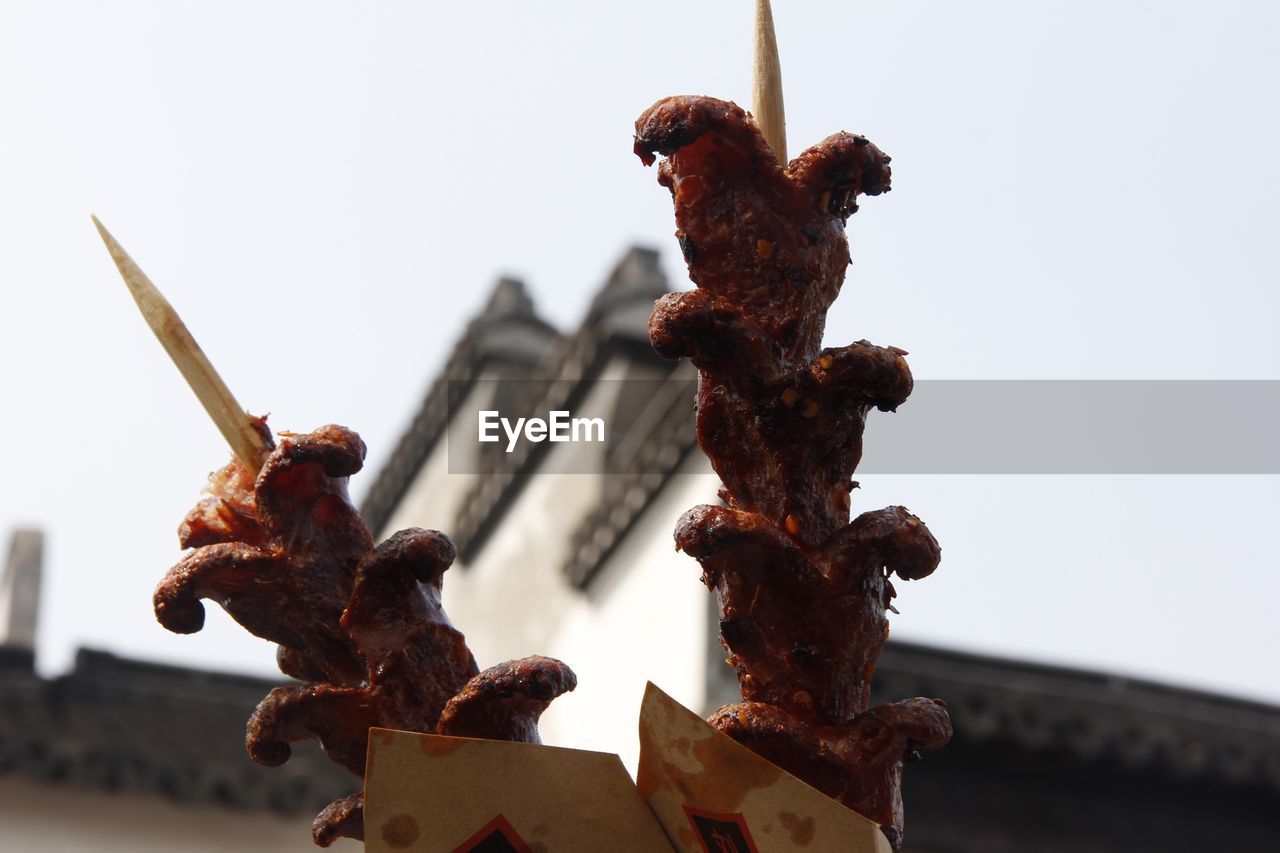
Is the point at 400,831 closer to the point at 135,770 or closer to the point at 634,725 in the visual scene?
the point at 634,725

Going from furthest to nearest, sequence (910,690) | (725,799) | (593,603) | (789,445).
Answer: (593,603) → (910,690) → (789,445) → (725,799)

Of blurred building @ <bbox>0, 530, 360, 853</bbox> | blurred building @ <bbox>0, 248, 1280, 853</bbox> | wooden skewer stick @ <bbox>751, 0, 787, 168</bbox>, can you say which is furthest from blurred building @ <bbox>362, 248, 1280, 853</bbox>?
wooden skewer stick @ <bbox>751, 0, 787, 168</bbox>

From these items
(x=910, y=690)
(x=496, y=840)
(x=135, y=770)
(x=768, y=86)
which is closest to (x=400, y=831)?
(x=496, y=840)

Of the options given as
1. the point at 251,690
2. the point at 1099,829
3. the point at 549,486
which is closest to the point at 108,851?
the point at 251,690

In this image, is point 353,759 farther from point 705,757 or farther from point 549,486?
point 549,486

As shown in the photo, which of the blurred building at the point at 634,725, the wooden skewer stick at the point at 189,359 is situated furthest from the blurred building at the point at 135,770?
the wooden skewer stick at the point at 189,359

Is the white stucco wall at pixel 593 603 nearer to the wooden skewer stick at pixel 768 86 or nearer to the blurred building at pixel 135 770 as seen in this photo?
the blurred building at pixel 135 770

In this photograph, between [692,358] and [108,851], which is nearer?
[692,358]
